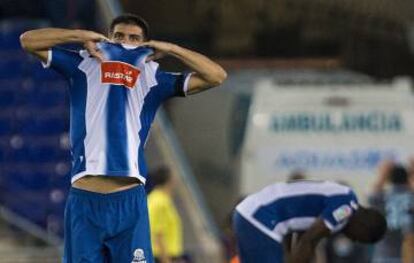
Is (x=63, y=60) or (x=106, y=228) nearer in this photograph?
(x=106, y=228)

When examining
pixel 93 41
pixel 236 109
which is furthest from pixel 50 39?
pixel 236 109

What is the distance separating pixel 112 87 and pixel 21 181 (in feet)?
33.9

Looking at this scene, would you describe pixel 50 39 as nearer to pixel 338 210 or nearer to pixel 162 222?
pixel 338 210

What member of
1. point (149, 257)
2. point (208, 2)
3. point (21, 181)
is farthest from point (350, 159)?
point (149, 257)

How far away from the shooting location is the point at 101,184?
795 cm

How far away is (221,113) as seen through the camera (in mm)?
19312

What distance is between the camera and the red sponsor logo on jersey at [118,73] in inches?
313

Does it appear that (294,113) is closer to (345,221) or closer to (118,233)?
(345,221)

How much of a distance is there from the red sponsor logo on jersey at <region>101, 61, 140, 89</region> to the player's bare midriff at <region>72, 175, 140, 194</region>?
19.4 inches

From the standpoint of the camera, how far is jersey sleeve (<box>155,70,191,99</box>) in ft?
26.6

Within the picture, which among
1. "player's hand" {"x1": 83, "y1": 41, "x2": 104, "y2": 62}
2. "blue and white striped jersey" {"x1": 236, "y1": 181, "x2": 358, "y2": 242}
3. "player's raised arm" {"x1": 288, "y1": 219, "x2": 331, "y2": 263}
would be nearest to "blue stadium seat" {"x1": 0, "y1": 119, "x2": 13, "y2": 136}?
"blue and white striped jersey" {"x1": 236, "y1": 181, "x2": 358, "y2": 242}

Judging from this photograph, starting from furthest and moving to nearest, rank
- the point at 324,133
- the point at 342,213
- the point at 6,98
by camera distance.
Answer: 1. the point at 6,98
2. the point at 324,133
3. the point at 342,213

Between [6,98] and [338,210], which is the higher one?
[6,98]

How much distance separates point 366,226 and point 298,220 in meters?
0.54
